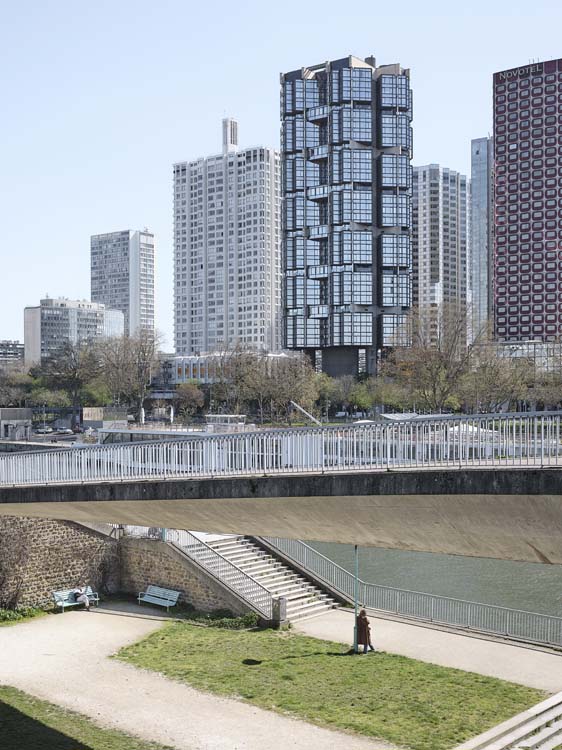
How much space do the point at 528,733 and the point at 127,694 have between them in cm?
795

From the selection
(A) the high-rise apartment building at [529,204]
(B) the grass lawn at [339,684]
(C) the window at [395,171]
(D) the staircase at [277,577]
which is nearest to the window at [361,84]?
(C) the window at [395,171]

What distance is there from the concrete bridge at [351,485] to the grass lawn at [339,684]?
3322 millimetres

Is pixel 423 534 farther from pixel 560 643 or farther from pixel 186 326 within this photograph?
pixel 186 326

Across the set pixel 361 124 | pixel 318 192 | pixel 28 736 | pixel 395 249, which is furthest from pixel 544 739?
pixel 361 124

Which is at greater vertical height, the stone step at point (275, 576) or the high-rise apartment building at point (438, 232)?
the high-rise apartment building at point (438, 232)

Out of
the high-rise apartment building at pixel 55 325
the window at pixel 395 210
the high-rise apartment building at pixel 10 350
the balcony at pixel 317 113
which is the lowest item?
the high-rise apartment building at pixel 10 350

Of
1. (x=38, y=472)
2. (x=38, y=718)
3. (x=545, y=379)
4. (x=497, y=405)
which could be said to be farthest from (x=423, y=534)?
(x=545, y=379)

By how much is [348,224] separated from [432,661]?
6465 centimetres

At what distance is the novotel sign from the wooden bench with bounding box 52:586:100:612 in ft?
369

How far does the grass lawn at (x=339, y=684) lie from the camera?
15609 millimetres

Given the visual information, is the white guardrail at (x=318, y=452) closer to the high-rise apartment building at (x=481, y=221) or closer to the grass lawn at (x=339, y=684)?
the grass lawn at (x=339, y=684)

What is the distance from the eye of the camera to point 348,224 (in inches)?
3169

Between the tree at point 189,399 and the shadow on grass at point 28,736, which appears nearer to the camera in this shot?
the shadow on grass at point 28,736

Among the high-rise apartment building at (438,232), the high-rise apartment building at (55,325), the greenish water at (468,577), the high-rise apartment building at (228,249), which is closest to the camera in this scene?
the greenish water at (468,577)
